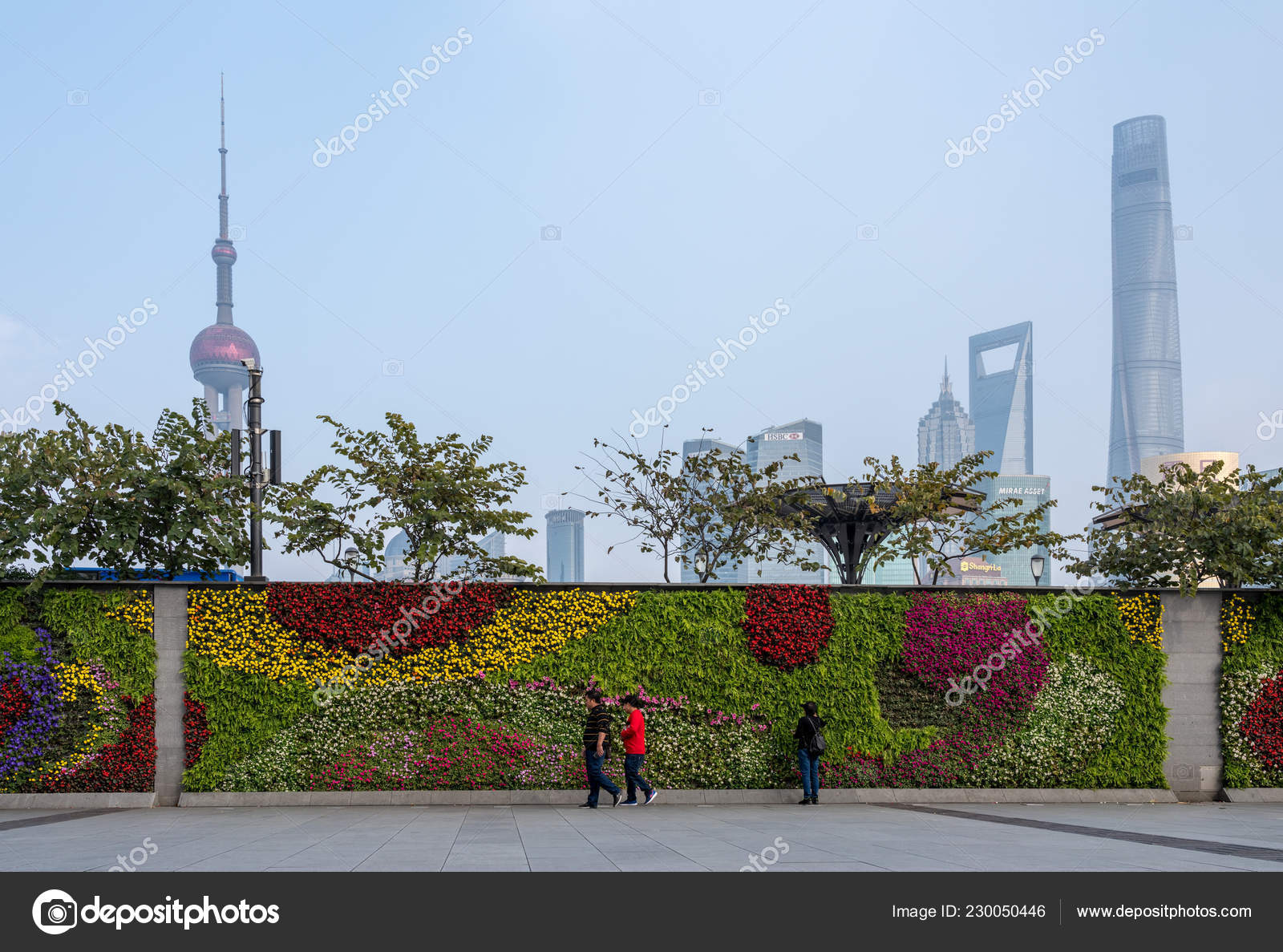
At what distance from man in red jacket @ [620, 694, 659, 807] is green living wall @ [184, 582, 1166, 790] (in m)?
1.07

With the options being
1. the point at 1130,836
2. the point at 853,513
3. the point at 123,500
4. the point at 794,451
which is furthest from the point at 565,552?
the point at 1130,836

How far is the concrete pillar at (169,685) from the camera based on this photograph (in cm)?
1722

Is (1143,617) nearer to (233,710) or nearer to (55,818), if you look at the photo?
(233,710)

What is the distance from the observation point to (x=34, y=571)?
725 inches

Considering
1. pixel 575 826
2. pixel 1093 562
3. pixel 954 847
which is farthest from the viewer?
pixel 1093 562

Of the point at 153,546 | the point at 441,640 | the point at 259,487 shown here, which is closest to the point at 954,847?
the point at 441,640

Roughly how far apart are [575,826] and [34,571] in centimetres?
1138

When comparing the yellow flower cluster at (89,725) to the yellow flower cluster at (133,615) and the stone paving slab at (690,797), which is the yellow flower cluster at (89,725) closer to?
the yellow flower cluster at (133,615)

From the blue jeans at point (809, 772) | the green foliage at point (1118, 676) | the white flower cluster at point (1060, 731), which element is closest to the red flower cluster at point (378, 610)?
the blue jeans at point (809, 772)

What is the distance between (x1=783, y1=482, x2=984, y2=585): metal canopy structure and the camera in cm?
2773

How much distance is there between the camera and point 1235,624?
63.3 feet

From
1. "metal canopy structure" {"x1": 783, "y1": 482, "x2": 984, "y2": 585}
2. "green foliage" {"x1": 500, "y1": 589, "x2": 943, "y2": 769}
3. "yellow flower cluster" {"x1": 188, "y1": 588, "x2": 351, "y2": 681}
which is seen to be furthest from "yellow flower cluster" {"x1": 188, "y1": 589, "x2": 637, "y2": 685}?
"metal canopy structure" {"x1": 783, "y1": 482, "x2": 984, "y2": 585}
